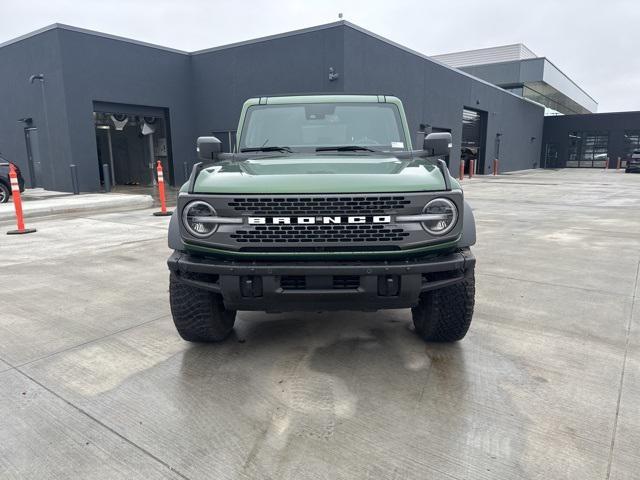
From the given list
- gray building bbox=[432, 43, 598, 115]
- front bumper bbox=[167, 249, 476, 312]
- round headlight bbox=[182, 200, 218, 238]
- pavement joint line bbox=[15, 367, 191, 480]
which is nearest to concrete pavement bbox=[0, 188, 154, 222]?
pavement joint line bbox=[15, 367, 191, 480]

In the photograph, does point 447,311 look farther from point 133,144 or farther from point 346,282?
point 133,144

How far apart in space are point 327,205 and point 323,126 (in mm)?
1606

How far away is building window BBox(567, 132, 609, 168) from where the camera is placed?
4069 centimetres

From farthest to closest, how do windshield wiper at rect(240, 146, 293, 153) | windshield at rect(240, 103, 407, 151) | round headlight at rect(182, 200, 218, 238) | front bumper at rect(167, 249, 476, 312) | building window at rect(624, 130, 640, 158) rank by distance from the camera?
building window at rect(624, 130, 640, 158), windshield at rect(240, 103, 407, 151), windshield wiper at rect(240, 146, 293, 153), round headlight at rect(182, 200, 218, 238), front bumper at rect(167, 249, 476, 312)

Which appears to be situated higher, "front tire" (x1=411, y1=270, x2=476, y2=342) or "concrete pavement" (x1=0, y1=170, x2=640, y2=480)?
"front tire" (x1=411, y1=270, x2=476, y2=342)

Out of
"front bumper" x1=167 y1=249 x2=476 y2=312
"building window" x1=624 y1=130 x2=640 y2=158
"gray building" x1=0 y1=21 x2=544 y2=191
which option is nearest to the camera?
"front bumper" x1=167 y1=249 x2=476 y2=312

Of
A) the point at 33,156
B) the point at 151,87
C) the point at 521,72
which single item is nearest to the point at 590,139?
the point at 521,72

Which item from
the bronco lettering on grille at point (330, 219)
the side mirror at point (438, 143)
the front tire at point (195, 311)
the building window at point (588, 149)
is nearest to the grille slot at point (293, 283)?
the bronco lettering on grille at point (330, 219)

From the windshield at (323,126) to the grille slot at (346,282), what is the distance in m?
1.48

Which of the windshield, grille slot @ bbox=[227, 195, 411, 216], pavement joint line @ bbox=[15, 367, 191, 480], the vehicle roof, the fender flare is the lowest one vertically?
pavement joint line @ bbox=[15, 367, 191, 480]

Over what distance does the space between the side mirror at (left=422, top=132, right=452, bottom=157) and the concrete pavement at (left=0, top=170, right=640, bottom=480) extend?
1.41 meters

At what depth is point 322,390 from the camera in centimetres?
273

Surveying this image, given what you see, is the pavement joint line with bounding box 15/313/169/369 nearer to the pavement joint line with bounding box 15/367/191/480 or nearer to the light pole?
the pavement joint line with bounding box 15/367/191/480

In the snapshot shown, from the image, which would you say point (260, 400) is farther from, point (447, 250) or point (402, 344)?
point (447, 250)
